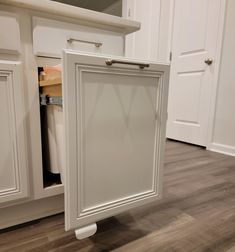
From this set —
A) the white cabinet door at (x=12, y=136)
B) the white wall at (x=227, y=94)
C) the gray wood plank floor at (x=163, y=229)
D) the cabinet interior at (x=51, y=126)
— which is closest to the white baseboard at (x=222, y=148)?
the white wall at (x=227, y=94)

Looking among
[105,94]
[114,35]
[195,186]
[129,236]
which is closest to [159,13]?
[114,35]

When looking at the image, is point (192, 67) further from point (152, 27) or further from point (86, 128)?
point (86, 128)

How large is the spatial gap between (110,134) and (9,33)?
47 centimetres

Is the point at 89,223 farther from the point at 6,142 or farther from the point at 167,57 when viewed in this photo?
the point at 167,57

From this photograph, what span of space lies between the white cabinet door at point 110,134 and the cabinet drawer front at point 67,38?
1.01 feet

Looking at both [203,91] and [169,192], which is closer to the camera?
[169,192]

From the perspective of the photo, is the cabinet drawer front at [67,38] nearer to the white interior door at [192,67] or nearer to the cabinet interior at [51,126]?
the cabinet interior at [51,126]

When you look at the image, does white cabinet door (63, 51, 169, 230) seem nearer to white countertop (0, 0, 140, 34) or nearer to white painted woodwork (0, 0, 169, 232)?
white painted woodwork (0, 0, 169, 232)

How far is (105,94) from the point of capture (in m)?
0.58

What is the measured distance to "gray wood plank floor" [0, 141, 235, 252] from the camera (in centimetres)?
70

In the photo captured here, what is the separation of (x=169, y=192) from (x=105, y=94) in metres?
0.77

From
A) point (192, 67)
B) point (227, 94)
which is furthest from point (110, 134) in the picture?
point (192, 67)

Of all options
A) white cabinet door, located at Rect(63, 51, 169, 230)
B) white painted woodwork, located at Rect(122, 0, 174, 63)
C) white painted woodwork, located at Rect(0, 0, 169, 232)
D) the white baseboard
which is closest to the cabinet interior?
white painted woodwork, located at Rect(0, 0, 169, 232)

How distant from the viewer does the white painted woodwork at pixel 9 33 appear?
660mm
